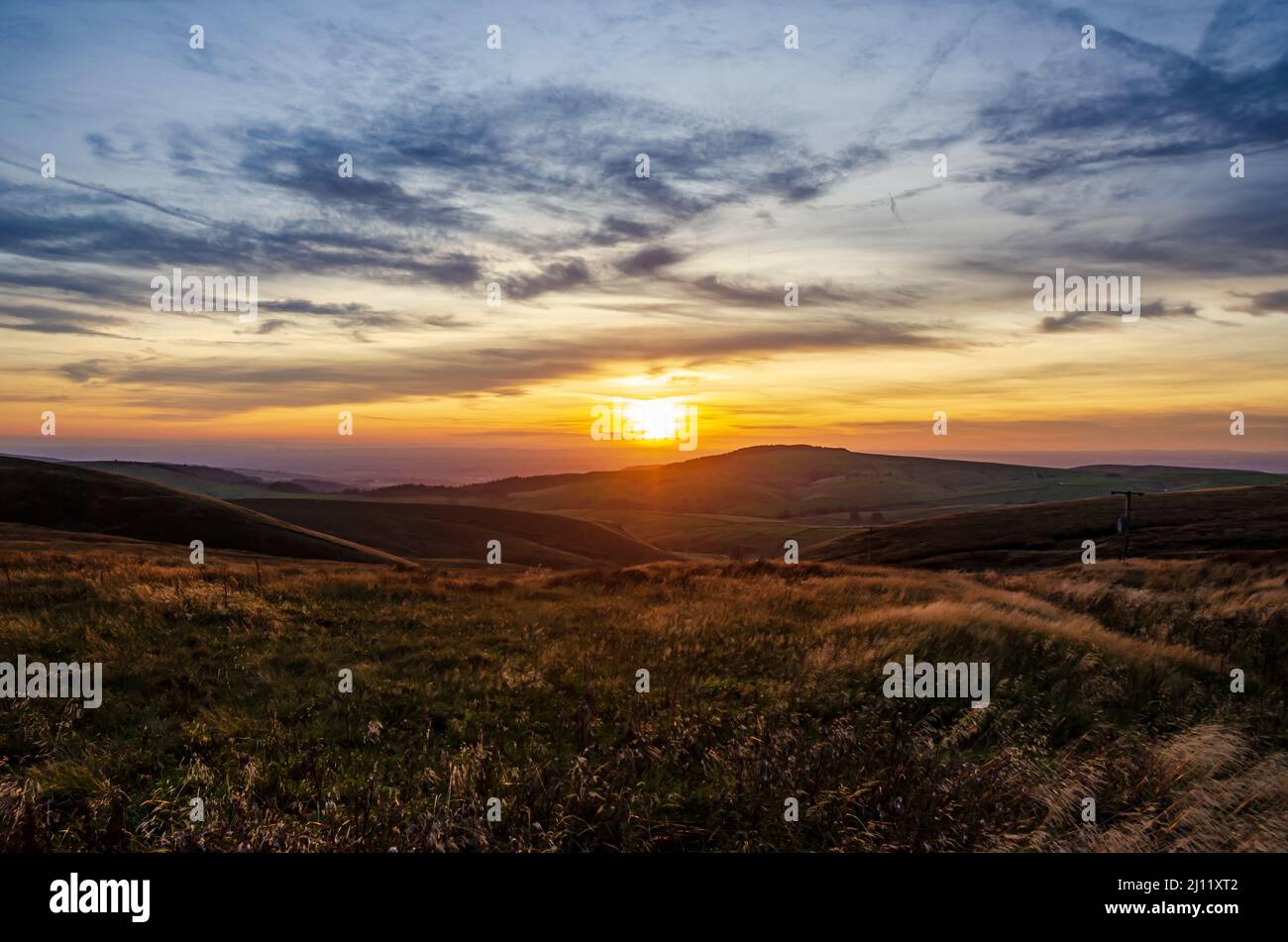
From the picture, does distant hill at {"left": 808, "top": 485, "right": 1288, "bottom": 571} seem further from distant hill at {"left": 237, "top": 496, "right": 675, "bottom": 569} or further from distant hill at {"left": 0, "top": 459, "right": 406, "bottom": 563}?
distant hill at {"left": 0, "top": 459, "right": 406, "bottom": 563}

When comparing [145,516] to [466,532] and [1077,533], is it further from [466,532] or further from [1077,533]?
[1077,533]

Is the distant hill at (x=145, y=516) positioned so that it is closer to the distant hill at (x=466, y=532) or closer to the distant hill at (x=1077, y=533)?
the distant hill at (x=466, y=532)

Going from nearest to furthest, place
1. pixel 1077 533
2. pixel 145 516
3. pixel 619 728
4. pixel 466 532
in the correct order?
pixel 619 728 → pixel 145 516 → pixel 1077 533 → pixel 466 532

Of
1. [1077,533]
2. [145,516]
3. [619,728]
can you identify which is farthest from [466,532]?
[619,728]

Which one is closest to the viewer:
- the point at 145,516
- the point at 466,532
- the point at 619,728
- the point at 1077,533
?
the point at 619,728

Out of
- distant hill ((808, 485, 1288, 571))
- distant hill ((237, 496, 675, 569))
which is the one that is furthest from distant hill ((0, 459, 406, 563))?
distant hill ((808, 485, 1288, 571))

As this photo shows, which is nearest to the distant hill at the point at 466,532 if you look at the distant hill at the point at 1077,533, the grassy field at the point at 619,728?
the distant hill at the point at 1077,533
